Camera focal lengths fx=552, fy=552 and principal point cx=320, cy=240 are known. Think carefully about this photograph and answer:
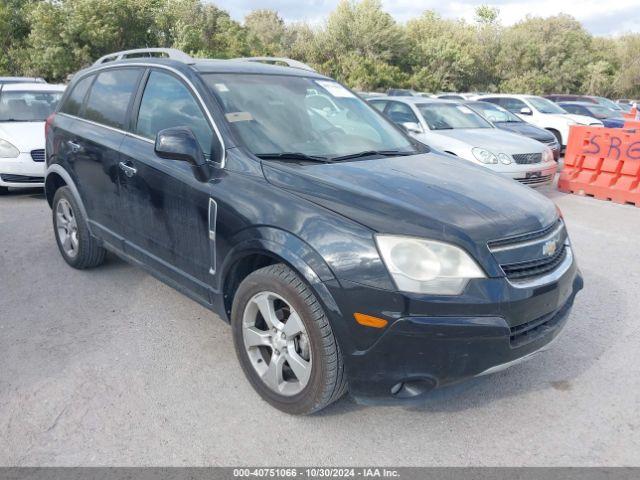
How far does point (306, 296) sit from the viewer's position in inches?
103

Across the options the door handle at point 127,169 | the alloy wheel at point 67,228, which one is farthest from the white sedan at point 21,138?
the door handle at point 127,169

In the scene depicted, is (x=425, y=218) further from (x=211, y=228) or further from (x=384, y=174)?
(x=211, y=228)

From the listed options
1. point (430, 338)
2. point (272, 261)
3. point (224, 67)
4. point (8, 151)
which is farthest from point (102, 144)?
point (8, 151)

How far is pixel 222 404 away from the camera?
9.84 ft

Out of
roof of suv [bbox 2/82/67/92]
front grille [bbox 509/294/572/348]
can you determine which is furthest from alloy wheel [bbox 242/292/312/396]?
roof of suv [bbox 2/82/67/92]

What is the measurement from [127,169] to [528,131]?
10.4m

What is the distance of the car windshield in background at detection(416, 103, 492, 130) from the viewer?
30.1 feet

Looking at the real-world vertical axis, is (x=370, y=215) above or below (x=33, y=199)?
above

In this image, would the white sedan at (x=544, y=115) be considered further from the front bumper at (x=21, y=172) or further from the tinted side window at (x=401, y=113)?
the front bumper at (x=21, y=172)

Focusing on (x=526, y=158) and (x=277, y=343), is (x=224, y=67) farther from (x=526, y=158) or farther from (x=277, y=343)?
(x=526, y=158)

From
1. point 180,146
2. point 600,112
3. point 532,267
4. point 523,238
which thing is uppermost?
point 180,146

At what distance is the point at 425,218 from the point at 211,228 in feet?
4.04

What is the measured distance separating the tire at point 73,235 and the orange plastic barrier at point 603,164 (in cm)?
749

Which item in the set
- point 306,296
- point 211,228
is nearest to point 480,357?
point 306,296
